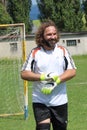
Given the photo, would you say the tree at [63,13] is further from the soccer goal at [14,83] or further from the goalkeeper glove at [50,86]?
the goalkeeper glove at [50,86]

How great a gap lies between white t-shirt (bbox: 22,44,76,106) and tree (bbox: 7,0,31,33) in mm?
50462

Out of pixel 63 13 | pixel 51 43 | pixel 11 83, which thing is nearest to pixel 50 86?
pixel 51 43

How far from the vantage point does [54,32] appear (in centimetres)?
619

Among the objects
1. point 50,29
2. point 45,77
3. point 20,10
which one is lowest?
point 20,10

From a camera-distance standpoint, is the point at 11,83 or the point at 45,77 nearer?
the point at 45,77

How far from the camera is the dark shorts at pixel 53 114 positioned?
6.21 metres

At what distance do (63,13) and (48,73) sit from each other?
52207 millimetres

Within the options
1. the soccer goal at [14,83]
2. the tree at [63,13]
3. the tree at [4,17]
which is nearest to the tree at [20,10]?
the tree at [63,13]

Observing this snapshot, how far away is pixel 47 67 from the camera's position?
6.16 metres

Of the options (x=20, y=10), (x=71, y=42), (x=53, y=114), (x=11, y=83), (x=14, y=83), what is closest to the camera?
(x=53, y=114)

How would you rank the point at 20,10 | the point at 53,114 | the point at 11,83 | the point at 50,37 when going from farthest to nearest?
the point at 20,10
the point at 11,83
the point at 53,114
the point at 50,37

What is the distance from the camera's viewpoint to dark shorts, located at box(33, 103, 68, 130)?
6207 millimetres

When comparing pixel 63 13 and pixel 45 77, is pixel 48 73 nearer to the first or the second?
pixel 45 77

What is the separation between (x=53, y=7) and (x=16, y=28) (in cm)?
4707
